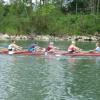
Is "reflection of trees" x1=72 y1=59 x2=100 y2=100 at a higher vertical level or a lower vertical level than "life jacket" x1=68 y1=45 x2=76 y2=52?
lower

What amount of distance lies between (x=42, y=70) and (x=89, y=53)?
10.4m

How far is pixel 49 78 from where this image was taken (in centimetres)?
2669

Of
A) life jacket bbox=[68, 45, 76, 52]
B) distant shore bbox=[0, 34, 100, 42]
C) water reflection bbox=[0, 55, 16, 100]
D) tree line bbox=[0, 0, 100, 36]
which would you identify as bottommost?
distant shore bbox=[0, 34, 100, 42]

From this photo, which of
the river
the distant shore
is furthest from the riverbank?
the river

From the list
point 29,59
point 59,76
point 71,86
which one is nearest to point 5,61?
point 29,59

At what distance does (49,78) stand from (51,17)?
65.9 m

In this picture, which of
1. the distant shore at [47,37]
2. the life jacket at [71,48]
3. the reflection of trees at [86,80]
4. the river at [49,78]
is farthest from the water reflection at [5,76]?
the distant shore at [47,37]

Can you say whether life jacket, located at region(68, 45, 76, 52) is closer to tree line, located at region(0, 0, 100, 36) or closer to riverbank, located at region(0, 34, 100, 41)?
riverbank, located at region(0, 34, 100, 41)

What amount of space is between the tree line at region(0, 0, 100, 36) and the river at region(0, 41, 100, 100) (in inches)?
1937

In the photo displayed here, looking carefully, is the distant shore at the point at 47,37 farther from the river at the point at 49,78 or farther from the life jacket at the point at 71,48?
the river at the point at 49,78

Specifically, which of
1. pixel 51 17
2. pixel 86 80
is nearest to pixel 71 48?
pixel 86 80

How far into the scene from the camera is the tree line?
88.4 meters

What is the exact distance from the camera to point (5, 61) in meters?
36.7

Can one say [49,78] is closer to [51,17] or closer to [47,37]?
[47,37]
